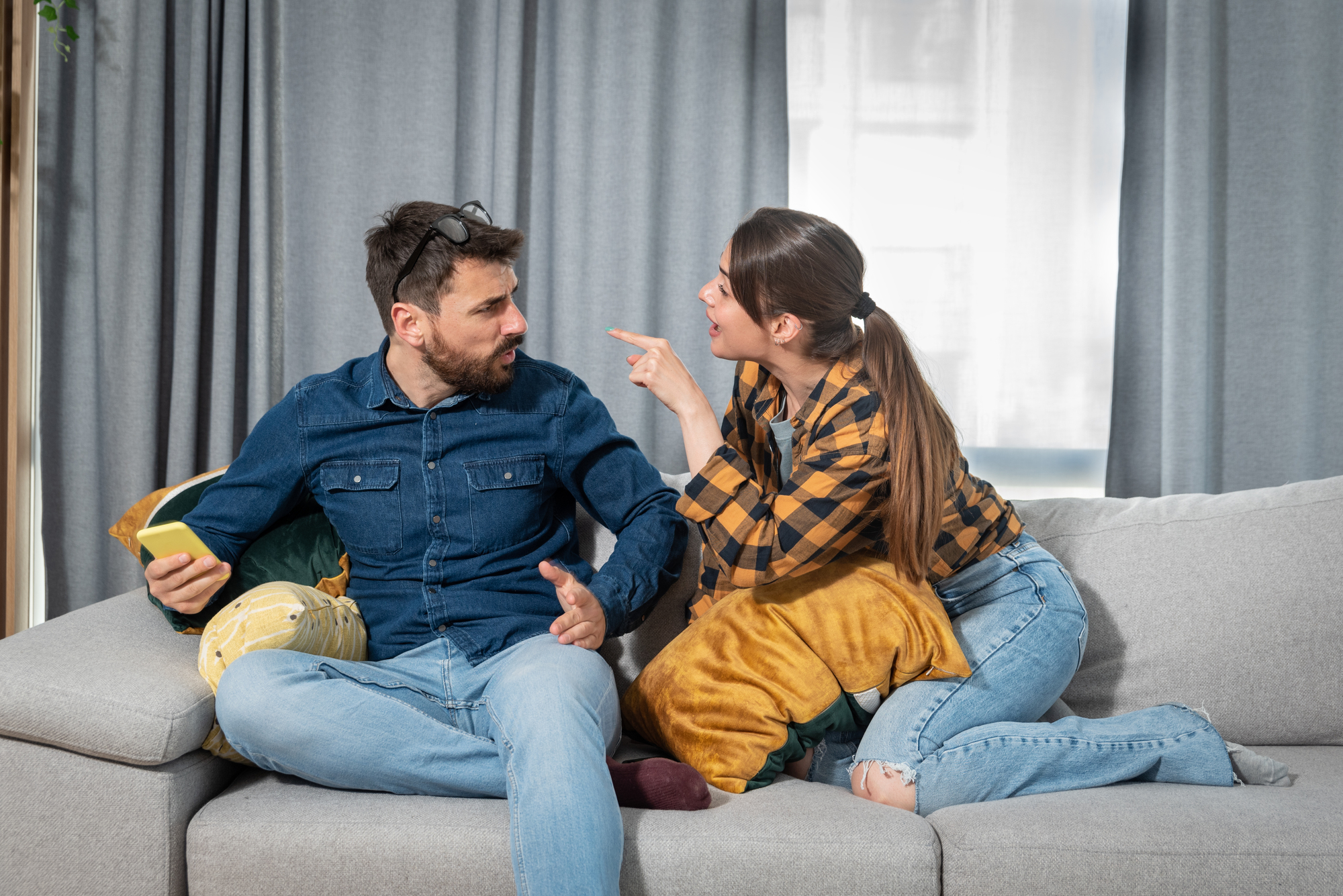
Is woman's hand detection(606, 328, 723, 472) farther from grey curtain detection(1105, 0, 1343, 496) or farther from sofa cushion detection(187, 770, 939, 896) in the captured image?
grey curtain detection(1105, 0, 1343, 496)

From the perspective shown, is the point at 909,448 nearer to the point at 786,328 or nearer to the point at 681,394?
the point at 786,328

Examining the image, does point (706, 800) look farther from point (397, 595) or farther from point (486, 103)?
point (486, 103)

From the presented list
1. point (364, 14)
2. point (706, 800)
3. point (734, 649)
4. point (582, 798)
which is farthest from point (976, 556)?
point (364, 14)

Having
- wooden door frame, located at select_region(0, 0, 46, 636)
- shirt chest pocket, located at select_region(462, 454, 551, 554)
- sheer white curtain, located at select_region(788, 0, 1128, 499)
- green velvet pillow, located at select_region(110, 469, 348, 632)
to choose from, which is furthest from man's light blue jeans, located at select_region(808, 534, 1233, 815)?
wooden door frame, located at select_region(0, 0, 46, 636)

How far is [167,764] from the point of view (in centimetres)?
123

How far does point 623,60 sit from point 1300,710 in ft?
6.77

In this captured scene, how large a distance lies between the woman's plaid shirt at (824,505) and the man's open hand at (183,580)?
28.9 inches

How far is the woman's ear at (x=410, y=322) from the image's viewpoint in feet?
5.12

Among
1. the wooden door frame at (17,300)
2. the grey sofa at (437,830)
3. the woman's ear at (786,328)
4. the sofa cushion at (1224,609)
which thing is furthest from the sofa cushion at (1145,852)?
the wooden door frame at (17,300)

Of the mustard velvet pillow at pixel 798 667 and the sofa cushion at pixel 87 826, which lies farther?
the mustard velvet pillow at pixel 798 667

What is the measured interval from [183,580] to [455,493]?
1.39 ft

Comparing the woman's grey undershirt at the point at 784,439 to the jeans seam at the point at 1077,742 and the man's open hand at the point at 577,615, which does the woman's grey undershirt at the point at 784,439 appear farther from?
the jeans seam at the point at 1077,742

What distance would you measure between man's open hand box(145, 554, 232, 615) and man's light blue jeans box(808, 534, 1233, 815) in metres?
0.97

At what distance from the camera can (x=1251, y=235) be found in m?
2.39
